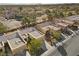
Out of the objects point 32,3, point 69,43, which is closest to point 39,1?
point 32,3

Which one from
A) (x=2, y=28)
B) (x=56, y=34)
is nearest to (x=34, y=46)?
(x=56, y=34)

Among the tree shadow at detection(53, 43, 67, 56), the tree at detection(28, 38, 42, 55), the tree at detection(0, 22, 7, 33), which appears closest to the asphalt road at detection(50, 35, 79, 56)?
the tree shadow at detection(53, 43, 67, 56)

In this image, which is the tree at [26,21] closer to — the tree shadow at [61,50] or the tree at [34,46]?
the tree at [34,46]

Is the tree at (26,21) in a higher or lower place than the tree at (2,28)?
higher

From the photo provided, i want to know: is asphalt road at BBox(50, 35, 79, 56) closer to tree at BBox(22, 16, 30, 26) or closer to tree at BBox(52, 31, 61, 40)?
tree at BBox(52, 31, 61, 40)

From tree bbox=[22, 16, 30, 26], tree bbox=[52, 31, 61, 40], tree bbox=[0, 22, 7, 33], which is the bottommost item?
tree bbox=[52, 31, 61, 40]

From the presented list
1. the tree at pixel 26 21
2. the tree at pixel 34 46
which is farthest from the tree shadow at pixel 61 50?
the tree at pixel 26 21

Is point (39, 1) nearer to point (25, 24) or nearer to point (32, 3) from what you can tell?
point (32, 3)

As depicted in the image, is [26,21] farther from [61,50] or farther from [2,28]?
[61,50]
